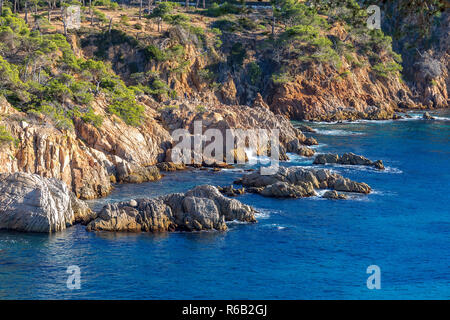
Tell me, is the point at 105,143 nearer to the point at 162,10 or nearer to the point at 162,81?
the point at 162,81

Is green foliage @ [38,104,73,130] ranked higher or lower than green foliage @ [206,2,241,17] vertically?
lower

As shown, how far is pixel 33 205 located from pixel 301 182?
2888cm

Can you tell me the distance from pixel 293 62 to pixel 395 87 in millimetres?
28528

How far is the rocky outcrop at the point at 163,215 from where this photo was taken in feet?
171

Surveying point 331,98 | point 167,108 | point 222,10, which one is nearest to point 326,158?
point 167,108

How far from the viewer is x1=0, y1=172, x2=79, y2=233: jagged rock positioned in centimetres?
5166

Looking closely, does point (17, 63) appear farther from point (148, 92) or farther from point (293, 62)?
point (293, 62)

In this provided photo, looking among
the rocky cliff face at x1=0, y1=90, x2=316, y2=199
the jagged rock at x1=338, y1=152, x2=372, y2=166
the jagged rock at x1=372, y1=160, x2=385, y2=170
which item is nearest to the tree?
the rocky cliff face at x1=0, y1=90, x2=316, y2=199

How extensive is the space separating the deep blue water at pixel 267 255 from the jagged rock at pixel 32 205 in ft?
3.99

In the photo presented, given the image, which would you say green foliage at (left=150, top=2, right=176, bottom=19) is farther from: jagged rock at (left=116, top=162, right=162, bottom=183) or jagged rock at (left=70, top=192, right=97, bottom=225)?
jagged rock at (left=70, top=192, right=97, bottom=225)

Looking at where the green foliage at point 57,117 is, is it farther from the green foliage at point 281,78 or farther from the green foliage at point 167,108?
the green foliage at point 281,78

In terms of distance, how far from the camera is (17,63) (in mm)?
91000

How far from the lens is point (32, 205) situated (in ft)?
171
